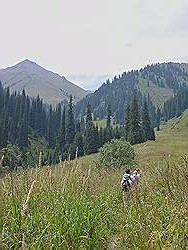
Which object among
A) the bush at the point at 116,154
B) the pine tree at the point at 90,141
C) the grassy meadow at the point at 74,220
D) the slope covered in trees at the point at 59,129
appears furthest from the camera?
the pine tree at the point at 90,141

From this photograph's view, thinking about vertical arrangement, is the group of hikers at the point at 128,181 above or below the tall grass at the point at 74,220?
below

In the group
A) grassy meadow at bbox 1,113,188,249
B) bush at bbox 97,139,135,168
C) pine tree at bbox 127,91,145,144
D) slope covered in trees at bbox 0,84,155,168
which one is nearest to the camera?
grassy meadow at bbox 1,113,188,249

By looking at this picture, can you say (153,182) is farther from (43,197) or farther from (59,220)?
(59,220)

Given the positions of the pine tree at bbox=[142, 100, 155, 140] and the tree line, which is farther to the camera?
the pine tree at bbox=[142, 100, 155, 140]

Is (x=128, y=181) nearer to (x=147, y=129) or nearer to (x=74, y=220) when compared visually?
(x=74, y=220)

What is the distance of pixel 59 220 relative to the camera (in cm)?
464

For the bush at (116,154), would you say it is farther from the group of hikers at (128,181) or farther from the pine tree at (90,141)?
the pine tree at (90,141)

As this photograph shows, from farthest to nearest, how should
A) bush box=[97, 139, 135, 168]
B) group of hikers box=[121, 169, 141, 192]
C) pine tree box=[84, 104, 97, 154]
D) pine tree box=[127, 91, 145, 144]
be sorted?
1. pine tree box=[84, 104, 97, 154]
2. pine tree box=[127, 91, 145, 144]
3. bush box=[97, 139, 135, 168]
4. group of hikers box=[121, 169, 141, 192]

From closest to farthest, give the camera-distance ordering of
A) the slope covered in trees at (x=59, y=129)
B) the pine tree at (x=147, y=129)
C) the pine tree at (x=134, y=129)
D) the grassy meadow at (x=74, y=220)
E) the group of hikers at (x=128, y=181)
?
1. the grassy meadow at (x=74, y=220)
2. the group of hikers at (x=128, y=181)
3. the pine tree at (x=134, y=129)
4. the slope covered in trees at (x=59, y=129)
5. the pine tree at (x=147, y=129)

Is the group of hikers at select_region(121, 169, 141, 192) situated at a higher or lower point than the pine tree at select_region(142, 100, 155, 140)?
higher

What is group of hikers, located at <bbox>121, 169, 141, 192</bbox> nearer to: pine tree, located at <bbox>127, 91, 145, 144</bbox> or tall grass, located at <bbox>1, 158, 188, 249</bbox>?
tall grass, located at <bbox>1, 158, 188, 249</bbox>

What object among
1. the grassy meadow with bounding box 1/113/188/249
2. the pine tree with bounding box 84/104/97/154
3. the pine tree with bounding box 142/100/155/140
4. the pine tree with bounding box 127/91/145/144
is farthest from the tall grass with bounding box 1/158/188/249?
the pine tree with bounding box 142/100/155/140

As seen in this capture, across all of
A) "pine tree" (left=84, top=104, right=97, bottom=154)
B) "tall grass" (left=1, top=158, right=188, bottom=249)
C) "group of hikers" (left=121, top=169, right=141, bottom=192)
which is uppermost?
"tall grass" (left=1, top=158, right=188, bottom=249)

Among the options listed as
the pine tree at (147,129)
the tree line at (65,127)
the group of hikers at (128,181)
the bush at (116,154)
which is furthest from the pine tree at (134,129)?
the group of hikers at (128,181)
